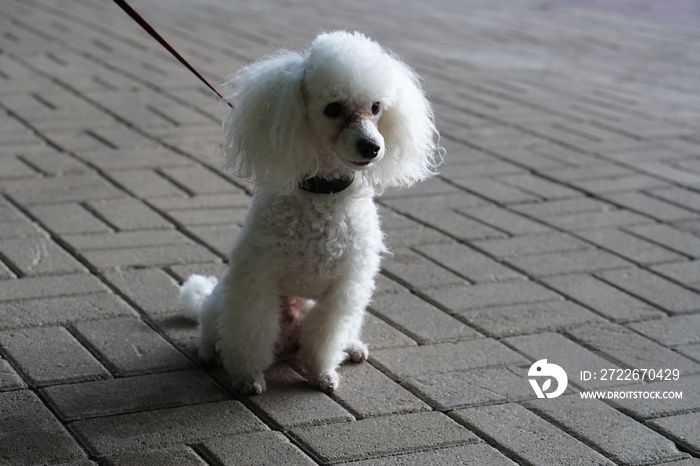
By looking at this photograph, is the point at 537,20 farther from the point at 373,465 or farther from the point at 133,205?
the point at 373,465

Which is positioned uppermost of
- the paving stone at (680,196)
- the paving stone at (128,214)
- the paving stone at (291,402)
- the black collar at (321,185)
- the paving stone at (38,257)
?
the black collar at (321,185)

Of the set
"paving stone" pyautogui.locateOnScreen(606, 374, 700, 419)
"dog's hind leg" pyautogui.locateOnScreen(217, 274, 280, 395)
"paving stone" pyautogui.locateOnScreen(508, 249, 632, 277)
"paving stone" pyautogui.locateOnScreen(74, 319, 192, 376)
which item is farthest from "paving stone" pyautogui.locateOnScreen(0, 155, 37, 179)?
"paving stone" pyautogui.locateOnScreen(606, 374, 700, 419)

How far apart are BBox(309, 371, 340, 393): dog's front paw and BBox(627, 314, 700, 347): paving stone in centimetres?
107

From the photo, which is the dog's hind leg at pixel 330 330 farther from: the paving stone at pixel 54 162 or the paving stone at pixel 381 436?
the paving stone at pixel 54 162

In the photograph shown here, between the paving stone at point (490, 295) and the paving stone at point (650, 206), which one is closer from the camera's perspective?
the paving stone at point (490, 295)

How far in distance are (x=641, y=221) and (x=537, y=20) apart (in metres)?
6.00

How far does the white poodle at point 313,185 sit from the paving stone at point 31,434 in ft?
1.62

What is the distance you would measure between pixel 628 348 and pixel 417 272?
2.75 feet

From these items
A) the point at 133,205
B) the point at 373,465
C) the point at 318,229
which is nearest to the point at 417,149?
the point at 318,229

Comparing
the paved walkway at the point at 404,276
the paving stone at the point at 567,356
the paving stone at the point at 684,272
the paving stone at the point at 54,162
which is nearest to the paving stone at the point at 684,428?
the paved walkway at the point at 404,276

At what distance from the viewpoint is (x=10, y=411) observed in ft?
7.81

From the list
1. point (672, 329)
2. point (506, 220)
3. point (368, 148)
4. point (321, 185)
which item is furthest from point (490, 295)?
point (368, 148)

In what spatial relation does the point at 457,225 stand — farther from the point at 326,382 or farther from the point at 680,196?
the point at 326,382

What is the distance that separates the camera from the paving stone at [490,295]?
3.23 m
